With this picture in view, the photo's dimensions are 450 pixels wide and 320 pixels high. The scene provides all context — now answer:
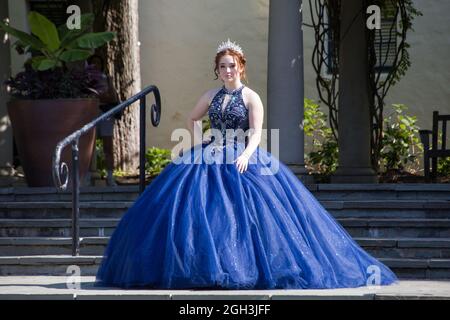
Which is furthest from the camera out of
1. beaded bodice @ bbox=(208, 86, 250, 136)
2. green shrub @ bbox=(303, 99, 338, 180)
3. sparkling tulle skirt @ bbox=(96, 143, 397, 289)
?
green shrub @ bbox=(303, 99, 338, 180)

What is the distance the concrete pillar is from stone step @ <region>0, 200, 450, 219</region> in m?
2.07

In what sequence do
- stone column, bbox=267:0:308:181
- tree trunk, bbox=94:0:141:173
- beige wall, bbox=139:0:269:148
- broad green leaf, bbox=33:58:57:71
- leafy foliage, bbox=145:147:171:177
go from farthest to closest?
beige wall, bbox=139:0:269:148 → leafy foliage, bbox=145:147:171:177 → tree trunk, bbox=94:0:141:173 → broad green leaf, bbox=33:58:57:71 → stone column, bbox=267:0:308:181

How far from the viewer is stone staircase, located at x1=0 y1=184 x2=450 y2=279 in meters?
8.12

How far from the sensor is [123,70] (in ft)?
45.5

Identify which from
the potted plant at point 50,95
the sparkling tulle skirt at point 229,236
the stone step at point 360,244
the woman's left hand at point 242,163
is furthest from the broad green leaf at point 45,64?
the woman's left hand at point 242,163

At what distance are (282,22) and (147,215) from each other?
12.0ft

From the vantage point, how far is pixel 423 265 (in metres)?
7.78

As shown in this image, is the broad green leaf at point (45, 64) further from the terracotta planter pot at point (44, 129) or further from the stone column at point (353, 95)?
the stone column at point (353, 95)

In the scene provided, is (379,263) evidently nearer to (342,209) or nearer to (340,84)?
(342,209)

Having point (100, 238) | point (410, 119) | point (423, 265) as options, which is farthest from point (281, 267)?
point (410, 119)

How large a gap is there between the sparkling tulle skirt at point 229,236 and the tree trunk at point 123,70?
6.48 metres

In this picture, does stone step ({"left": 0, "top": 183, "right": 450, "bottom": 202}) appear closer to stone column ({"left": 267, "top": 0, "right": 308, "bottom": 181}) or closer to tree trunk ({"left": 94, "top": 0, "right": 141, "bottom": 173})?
stone column ({"left": 267, "top": 0, "right": 308, "bottom": 181})

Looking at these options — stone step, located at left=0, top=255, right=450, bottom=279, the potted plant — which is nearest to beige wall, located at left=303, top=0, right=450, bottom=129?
the potted plant

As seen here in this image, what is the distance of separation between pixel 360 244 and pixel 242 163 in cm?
145
